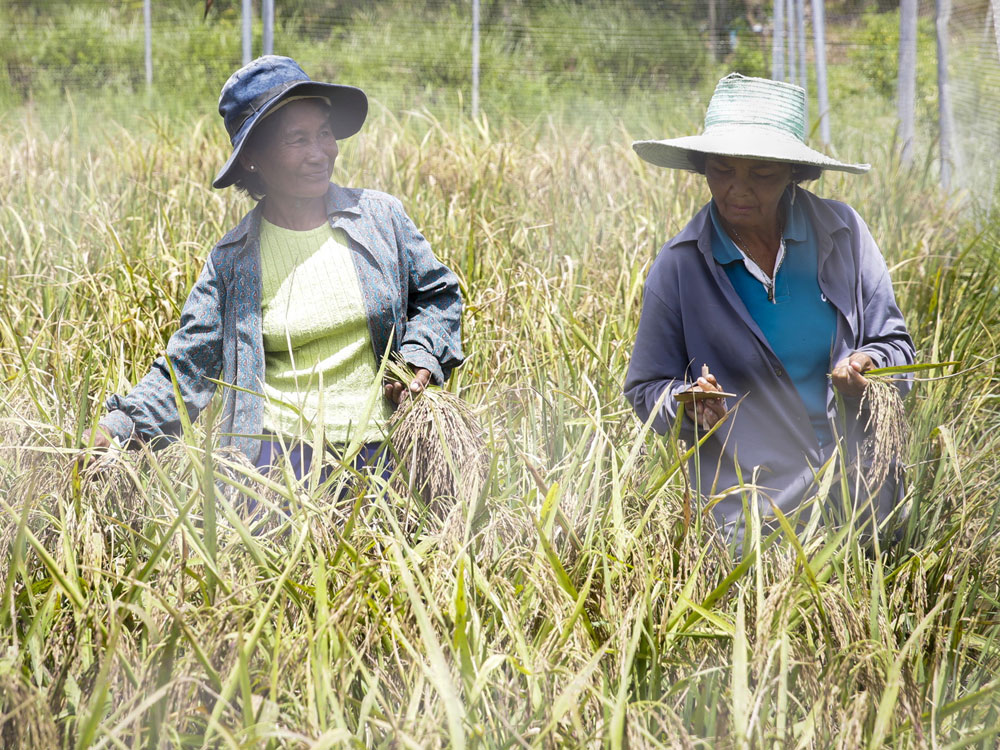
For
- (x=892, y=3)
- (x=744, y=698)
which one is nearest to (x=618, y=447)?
(x=744, y=698)

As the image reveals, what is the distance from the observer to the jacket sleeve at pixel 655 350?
1.78 m

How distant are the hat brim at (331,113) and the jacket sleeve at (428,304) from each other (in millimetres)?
215

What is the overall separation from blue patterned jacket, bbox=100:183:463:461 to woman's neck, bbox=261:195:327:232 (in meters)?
0.03

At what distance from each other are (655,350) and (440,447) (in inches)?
17.2

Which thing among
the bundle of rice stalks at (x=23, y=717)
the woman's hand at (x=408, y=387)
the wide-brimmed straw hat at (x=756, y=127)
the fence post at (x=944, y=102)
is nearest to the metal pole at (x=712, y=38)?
the fence post at (x=944, y=102)

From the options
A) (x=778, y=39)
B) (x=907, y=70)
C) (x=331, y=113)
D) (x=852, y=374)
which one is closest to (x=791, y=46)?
(x=778, y=39)

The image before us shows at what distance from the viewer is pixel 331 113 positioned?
6.85ft

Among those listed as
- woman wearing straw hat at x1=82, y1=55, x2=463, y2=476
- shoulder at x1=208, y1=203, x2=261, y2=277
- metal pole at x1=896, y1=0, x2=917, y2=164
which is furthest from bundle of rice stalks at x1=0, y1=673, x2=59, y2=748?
metal pole at x1=896, y1=0, x2=917, y2=164

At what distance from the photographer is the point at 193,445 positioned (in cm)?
160

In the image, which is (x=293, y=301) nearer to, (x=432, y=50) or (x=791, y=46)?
(x=791, y=46)

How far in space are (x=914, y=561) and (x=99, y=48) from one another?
9339mm

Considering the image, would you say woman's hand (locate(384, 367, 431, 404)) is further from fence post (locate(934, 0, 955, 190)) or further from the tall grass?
fence post (locate(934, 0, 955, 190))

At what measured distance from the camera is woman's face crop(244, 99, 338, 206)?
1.98 meters

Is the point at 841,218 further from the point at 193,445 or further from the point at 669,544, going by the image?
the point at 193,445
